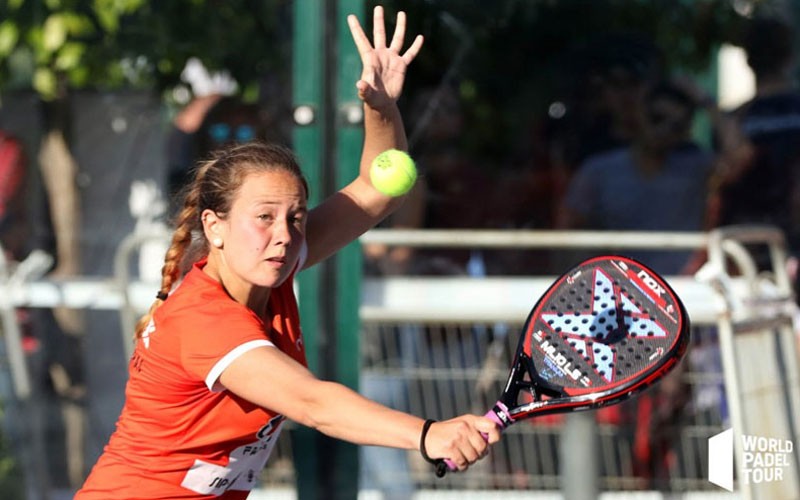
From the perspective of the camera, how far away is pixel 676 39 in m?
5.16

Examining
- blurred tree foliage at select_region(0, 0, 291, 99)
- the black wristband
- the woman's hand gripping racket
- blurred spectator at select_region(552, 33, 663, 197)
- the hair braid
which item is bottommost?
the black wristband

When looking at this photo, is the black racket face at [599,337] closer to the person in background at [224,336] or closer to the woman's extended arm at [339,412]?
the woman's extended arm at [339,412]

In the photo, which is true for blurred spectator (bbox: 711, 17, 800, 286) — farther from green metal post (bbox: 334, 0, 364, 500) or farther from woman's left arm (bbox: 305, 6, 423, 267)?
woman's left arm (bbox: 305, 6, 423, 267)

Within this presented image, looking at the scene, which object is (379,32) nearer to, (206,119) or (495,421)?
(495,421)

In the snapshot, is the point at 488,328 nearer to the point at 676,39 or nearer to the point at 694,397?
the point at 694,397

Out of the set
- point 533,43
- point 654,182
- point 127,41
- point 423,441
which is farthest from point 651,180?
point 423,441

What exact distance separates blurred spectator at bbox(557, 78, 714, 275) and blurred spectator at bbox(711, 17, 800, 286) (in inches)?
4.2

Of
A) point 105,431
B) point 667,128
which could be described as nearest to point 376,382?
point 105,431

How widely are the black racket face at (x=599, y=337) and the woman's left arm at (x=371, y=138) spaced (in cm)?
61

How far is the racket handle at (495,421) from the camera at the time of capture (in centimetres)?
243

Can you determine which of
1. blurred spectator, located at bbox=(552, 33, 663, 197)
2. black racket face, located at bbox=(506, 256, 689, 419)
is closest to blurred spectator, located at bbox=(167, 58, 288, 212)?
blurred spectator, located at bbox=(552, 33, 663, 197)

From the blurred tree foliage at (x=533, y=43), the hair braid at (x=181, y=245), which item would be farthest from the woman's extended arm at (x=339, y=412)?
the blurred tree foliage at (x=533, y=43)

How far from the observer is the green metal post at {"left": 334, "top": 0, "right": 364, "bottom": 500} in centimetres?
472

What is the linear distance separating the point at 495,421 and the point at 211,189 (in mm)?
922
